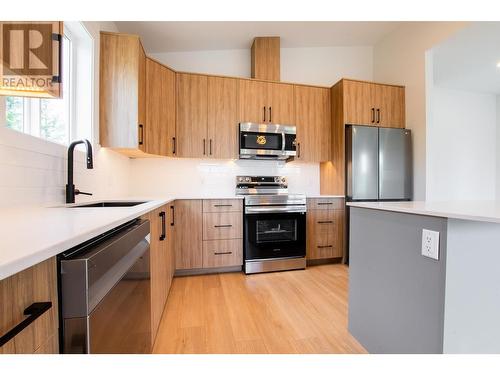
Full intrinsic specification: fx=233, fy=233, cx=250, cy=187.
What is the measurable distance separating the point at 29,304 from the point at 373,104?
11.7ft

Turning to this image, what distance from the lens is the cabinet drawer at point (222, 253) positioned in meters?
2.62

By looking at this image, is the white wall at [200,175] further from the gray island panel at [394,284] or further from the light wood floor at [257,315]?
the gray island panel at [394,284]

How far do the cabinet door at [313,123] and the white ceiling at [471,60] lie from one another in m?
1.35

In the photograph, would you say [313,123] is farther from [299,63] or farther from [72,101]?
[72,101]

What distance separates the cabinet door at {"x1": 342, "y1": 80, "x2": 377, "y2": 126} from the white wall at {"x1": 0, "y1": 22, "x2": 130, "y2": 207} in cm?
276

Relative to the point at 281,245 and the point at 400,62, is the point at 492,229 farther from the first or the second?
the point at 400,62

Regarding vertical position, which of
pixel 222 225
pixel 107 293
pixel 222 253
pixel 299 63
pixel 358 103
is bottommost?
pixel 222 253

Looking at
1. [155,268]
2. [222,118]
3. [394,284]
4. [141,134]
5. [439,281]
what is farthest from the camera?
[222,118]

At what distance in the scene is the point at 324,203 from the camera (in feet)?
9.68

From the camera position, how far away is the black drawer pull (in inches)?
15.0

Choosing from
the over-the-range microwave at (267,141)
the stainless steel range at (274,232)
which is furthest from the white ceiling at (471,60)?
the stainless steel range at (274,232)

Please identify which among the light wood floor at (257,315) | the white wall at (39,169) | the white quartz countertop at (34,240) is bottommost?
the light wood floor at (257,315)

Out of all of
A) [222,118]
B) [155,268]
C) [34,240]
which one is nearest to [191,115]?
[222,118]

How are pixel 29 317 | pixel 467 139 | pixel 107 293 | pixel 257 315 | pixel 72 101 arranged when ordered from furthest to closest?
pixel 467 139, pixel 72 101, pixel 257 315, pixel 107 293, pixel 29 317
